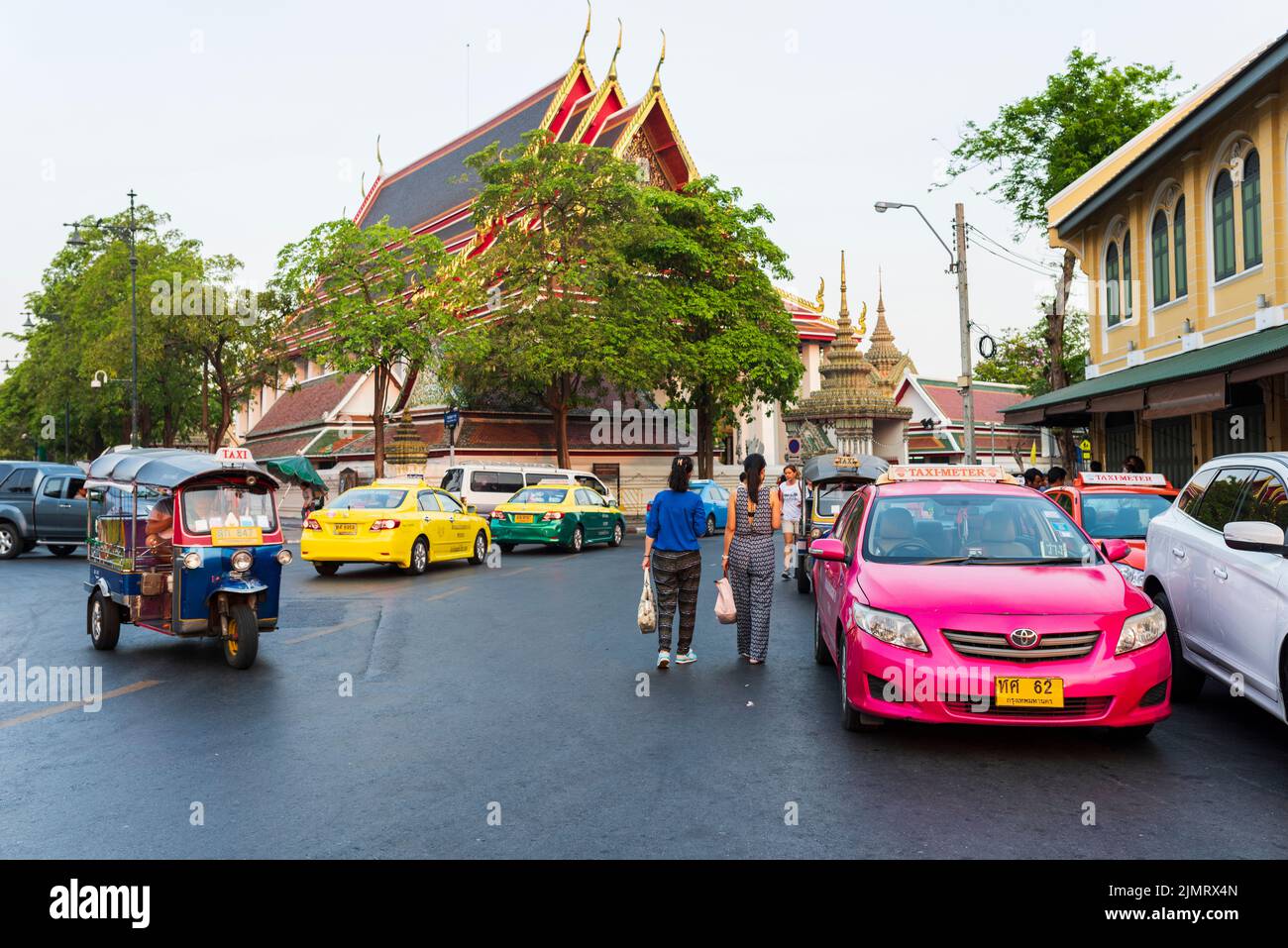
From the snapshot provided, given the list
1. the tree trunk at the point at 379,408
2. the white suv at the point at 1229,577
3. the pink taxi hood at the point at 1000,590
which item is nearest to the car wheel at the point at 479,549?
the white suv at the point at 1229,577

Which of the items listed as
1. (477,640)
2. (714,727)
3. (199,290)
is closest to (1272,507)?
(714,727)

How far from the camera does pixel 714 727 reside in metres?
7.09

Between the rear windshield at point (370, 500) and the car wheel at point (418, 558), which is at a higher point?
the rear windshield at point (370, 500)

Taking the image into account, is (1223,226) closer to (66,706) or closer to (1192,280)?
(1192,280)

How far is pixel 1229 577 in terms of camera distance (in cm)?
689

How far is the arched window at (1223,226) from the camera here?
17047mm

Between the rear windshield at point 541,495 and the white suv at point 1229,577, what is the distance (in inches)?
668

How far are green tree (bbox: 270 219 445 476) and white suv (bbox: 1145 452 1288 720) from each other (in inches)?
1073

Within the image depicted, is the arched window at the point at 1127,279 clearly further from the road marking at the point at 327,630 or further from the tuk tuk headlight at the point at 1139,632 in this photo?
the tuk tuk headlight at the point at 1139,632

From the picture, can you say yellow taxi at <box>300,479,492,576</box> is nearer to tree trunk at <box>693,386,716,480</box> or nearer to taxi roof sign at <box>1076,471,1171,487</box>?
taxi roof sign at <box>1076,471,1171,487</box>

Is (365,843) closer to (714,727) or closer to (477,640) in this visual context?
(714,727)

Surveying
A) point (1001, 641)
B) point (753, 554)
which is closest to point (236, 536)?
point (753, 554)

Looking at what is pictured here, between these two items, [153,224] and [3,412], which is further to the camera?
[3,412]
